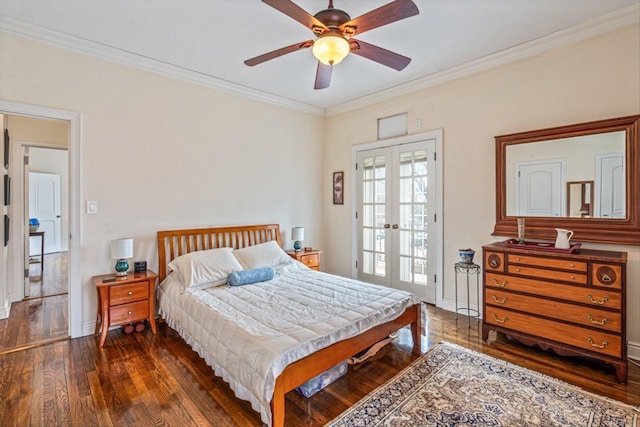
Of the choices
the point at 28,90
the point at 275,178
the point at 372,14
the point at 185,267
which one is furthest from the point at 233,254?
the point at 372,14

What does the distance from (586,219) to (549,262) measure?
648mm

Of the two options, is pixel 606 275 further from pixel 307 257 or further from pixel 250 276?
pixel 307 257

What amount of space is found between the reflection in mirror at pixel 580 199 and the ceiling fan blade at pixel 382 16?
2271 millimetres

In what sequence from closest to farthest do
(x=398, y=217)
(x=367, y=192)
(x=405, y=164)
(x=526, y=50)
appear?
1. (x=526, y=50)
2. (x=405, y=164)
3. (x=398, y=217)
4. (x=367, y=192)

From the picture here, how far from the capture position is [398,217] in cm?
449

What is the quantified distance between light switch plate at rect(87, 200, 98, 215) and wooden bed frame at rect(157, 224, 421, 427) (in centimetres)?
64

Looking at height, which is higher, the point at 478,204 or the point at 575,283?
the point at 478,204

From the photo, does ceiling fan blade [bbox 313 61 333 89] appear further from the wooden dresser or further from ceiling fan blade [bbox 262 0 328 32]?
the wooden dresser

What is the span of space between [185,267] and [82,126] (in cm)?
172

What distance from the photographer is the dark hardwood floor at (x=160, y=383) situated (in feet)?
6.53

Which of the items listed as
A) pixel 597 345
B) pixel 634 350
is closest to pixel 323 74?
pixel 597 345

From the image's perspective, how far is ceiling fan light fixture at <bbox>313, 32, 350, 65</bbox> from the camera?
2.22m

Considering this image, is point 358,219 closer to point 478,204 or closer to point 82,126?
point 478,204

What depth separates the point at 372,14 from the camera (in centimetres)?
204
